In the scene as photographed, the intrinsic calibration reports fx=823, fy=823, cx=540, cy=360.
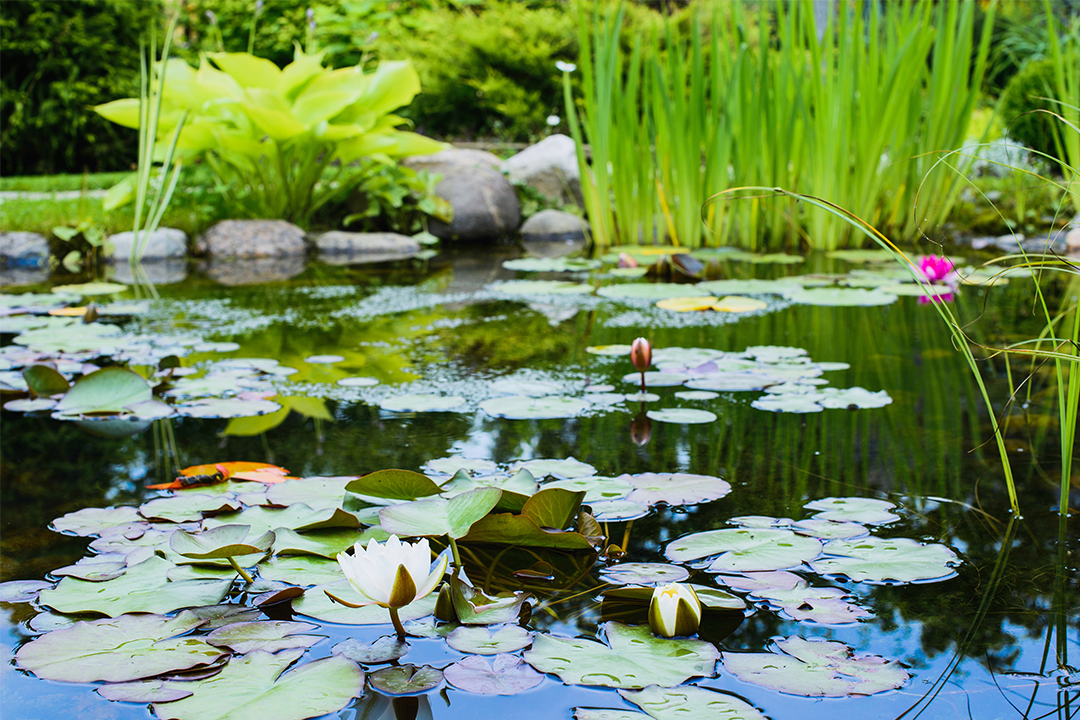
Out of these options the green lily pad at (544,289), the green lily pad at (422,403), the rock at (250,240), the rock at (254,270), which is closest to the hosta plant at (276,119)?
the rock at (250,240)

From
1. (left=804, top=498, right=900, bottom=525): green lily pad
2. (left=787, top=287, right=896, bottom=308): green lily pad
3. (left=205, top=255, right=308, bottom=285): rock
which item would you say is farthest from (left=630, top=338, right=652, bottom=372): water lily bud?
(left=205, top=255, right=308, bottom=285): rock

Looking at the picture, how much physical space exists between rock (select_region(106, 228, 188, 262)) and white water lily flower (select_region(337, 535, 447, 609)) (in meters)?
4.24

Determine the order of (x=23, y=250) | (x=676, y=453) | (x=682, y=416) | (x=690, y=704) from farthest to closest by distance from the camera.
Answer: (x=23, y=250) → (x=682, y=416) → (x=676, y=453) → (x=690, y=704)

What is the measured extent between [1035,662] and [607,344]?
1.58 m

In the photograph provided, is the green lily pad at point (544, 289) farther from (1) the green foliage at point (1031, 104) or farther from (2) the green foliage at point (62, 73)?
(2) the green foliage at point (62, 73)

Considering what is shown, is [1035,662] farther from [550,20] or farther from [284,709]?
[550,20]

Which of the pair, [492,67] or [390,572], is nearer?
[390,572]

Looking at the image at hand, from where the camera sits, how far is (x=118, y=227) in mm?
4723

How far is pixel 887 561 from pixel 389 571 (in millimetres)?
576

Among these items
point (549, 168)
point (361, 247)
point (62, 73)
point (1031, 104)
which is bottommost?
point (361, 247)

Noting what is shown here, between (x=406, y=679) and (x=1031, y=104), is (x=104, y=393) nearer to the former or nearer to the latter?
(x=406, y=679)

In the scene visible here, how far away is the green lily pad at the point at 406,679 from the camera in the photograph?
0.73m

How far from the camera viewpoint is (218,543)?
3.03ft

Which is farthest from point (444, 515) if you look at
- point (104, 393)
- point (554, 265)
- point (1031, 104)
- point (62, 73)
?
point (62, 73)
